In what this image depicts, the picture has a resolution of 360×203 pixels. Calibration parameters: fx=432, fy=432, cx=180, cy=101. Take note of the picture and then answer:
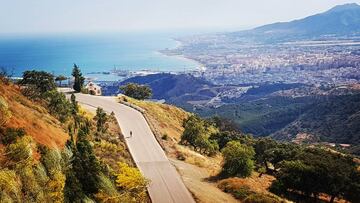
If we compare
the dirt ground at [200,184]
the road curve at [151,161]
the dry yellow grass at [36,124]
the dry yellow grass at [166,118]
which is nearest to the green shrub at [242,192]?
the dirt ground at [200,184]

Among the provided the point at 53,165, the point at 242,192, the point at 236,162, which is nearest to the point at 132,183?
the point at 53,165

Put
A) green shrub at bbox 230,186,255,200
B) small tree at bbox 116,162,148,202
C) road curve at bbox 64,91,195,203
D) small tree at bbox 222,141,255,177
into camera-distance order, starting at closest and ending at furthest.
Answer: small tree at bbox 116,162,148,202
road curve at bbox 64,91,195,203
green shrub at bbox 230,186,255,200
small tree at bbox 222,141,255,177

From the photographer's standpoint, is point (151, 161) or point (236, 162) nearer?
point (151, 161)

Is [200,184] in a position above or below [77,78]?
below

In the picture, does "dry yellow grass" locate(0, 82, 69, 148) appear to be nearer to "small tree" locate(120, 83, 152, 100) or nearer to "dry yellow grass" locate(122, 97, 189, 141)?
"dry yellow grass" locate(122, 97, 189, 141)

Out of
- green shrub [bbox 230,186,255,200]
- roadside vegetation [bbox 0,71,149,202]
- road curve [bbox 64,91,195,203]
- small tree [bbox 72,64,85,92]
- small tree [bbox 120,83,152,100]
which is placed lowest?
small tree [bbox 120,83,152,100]

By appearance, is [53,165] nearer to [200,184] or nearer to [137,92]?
[200,184]

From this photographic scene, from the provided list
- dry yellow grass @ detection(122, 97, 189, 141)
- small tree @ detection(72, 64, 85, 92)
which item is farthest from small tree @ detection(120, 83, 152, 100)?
small tree @ detection(72, 64, 85, 92)
